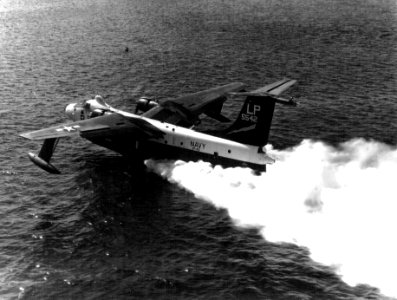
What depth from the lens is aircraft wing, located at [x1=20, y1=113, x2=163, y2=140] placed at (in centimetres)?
4384

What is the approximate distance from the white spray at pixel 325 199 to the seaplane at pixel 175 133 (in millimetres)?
Answer: 1290

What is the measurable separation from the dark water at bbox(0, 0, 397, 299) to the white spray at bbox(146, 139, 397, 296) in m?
0.13

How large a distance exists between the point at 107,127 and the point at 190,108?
10634 mm

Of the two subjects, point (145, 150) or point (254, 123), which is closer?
point (254, 123)

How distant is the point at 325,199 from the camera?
123 ft

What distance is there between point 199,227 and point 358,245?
11940 millimetres

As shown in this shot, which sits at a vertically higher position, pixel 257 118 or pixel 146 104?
pixel 257 118

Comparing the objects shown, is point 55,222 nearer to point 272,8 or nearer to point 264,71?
point 264,71

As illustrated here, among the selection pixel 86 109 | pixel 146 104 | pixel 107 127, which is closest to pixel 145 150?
pixel 107 127

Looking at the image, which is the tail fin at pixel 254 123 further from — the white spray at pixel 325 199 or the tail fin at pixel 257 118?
the white spray at pixel 325 199

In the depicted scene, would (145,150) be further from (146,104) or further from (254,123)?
(254,123)

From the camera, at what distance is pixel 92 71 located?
79.6 m

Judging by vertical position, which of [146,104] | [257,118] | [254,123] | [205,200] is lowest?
[205,200]

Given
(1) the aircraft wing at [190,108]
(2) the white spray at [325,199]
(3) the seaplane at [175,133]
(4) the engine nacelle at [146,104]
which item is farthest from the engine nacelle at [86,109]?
(2) the white spray at [325,199]
